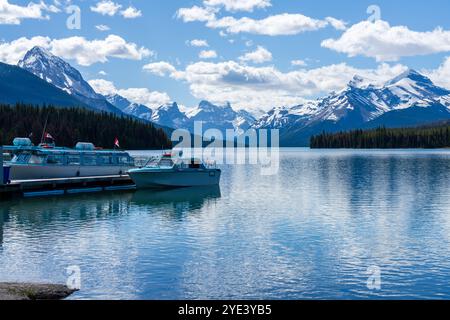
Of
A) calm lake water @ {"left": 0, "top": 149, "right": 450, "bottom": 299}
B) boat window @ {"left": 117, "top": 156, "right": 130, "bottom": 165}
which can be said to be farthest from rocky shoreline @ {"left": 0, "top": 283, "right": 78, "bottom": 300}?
boat window @ {"left": 117, "top": 156, "right": 130, "bottom": 165}

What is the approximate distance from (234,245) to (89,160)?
176 ft

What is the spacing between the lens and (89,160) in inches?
3297

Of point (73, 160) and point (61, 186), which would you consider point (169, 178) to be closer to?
point (61, 186)

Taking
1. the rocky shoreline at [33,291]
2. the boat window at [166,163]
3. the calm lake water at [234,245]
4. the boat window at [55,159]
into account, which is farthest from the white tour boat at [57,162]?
the rocky shoreline at [33,291]

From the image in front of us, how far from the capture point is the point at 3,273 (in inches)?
1083

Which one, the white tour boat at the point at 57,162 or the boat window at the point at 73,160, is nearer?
the white tour boat at the point at 57,162

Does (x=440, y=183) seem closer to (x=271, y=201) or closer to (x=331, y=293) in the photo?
(x=271, y=201)

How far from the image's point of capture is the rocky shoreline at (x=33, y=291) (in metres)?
21.6

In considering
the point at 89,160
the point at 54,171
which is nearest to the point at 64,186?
the point at 54,171

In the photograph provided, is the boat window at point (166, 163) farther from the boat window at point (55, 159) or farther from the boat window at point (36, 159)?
the boat window at point (36, 159)

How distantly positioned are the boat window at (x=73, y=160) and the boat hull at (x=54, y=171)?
2.54 ft

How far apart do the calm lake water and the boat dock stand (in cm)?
282

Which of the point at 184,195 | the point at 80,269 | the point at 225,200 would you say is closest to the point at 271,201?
the point at 225,200

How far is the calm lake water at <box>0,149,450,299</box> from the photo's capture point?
2559 centimetres
